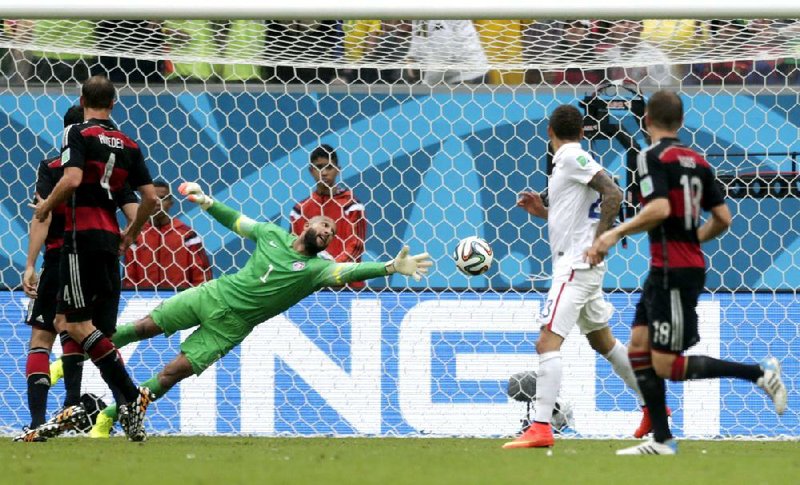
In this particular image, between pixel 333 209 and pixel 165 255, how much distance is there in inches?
44.7

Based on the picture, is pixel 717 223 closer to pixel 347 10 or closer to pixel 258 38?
pixel 347 10

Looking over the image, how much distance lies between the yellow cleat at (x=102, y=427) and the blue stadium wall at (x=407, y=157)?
2.03 metres

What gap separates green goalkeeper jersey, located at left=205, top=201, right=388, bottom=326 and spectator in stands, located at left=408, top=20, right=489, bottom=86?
5.20 feet

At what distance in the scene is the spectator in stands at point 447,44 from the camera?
28.8 feet

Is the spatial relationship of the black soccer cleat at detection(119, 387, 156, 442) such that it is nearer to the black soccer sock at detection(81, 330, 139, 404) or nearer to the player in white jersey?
the black soccer sock at detection(81, 330, 139, 404)

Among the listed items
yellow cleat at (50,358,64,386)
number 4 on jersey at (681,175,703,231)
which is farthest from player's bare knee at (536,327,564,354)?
yellow cleat at (50,358,64,386)

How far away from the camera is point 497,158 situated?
9.63 metres

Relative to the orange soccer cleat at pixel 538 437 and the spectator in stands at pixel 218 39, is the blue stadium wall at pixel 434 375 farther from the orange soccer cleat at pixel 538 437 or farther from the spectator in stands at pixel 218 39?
the orange soccer cleat at pixel 538 437

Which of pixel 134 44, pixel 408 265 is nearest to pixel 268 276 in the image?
pixel 408 265

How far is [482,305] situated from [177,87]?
8.48 feet

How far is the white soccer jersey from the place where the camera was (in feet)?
22.7

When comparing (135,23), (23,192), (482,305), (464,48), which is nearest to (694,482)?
(482,305)

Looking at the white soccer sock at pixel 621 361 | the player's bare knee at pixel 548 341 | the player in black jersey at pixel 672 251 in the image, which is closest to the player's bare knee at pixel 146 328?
the player's bare knee at pixel 548 341

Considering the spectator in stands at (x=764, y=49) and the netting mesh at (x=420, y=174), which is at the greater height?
the spectator in stands at (x=764, y=49)
